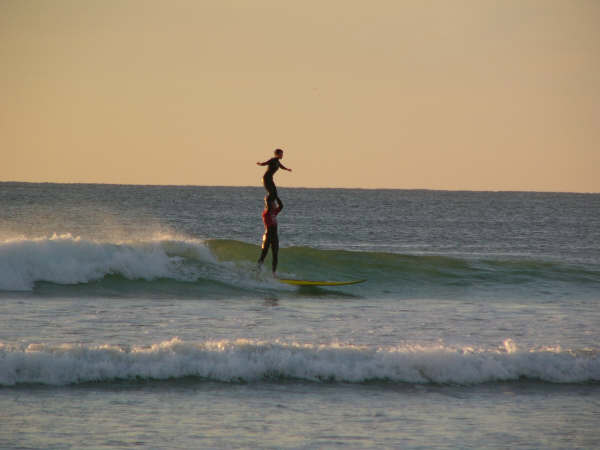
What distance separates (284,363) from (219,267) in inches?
356

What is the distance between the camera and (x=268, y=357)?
9836 mm

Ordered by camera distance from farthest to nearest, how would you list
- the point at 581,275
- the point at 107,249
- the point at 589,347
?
the point at 581,275, the point at 107,249, the point at 589,347

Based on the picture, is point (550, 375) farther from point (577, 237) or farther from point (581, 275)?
point (577, 237)

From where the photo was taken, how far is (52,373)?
9.20m

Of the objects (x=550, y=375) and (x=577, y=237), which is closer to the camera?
(x=550, y=375)

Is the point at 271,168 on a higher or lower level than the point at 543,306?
higher

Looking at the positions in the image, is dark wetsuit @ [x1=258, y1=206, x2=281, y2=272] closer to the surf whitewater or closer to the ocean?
the ocean

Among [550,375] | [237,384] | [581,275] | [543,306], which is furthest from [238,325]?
[581,275]

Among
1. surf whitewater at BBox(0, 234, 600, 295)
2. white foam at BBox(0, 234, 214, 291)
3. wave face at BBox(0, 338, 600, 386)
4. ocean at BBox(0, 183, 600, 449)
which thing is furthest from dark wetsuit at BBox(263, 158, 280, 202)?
wave face at BBox(0, 338, 600, 386)

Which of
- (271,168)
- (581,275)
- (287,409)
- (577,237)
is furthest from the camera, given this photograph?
(577,237)

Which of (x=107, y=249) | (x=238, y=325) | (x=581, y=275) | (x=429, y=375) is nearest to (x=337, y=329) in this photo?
(x=238, y=325)

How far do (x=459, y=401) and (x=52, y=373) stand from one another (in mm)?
4789

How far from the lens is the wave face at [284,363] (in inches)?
366

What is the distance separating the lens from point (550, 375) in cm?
1009
